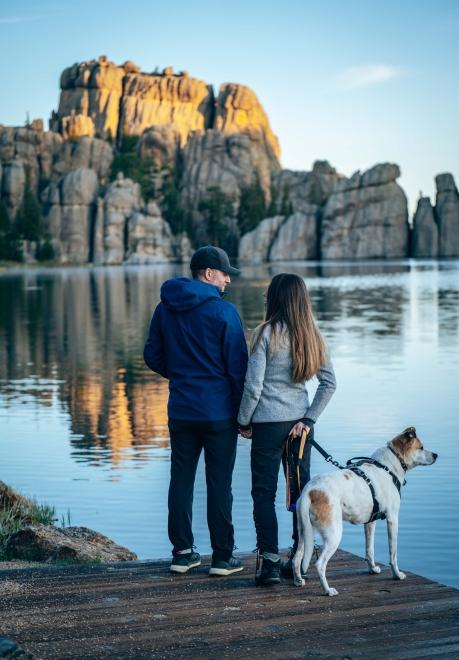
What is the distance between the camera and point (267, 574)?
6719 millimetres

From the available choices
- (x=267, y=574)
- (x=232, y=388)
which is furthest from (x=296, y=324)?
(x=267, y=574)

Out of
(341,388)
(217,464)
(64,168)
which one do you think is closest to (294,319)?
(217,464)

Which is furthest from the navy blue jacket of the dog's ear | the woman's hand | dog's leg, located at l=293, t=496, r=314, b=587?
the dog's ear

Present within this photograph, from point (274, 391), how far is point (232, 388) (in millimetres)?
332

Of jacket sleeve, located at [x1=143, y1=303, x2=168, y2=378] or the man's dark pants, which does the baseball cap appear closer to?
jacket sleeve, located at [x1=143, y1=303, x2=168, y2=378]

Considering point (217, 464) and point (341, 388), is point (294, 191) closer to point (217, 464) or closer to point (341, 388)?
point (341, 388)

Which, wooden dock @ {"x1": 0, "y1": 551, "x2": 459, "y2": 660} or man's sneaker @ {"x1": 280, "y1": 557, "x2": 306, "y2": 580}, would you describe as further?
man's sneaker @ {"x1": 280, "y1": 557, "x2": 306, "y2": 580}

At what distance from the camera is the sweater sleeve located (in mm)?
6879

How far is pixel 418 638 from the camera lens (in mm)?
5637

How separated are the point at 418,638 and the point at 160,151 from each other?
167092 millimetres

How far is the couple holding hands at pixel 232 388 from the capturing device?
684 cm

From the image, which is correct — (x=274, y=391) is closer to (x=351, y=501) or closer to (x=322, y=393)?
(x=322, y=393)

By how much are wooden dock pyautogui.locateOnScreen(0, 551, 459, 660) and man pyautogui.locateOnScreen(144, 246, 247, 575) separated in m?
0.26

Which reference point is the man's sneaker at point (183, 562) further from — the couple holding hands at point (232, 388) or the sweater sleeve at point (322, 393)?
the sweater sleeve at point (322, 393)
